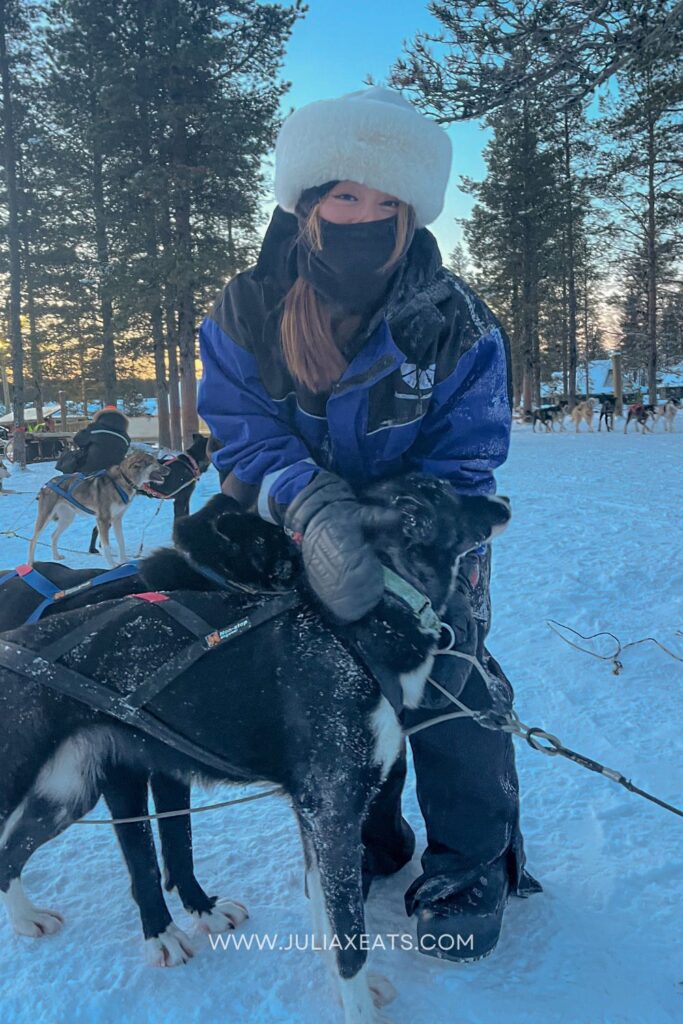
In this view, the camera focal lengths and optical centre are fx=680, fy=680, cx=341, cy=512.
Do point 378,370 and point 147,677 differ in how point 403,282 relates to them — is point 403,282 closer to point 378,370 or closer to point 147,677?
point 378,370

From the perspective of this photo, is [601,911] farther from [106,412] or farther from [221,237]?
[221,237]

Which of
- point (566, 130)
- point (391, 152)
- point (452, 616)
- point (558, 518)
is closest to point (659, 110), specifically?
point (558, 518)

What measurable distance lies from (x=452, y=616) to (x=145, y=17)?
16.9 meters

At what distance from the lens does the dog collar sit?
1497 mm

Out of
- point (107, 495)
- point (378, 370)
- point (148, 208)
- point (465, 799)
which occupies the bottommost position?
point (465, 799)

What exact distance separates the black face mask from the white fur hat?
104 millimetres

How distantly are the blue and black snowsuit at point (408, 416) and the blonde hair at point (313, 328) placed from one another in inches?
1.3

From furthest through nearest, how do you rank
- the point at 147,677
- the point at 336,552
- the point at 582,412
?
the point at 582,412 < the point at 147,677 < the point at 336,552

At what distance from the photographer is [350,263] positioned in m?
1.63

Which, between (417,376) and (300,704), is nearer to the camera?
(300,704)

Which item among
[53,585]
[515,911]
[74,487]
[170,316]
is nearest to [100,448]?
[74,487]

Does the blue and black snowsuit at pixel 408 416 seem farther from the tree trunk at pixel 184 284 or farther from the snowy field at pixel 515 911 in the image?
the tree trunk at pixel 184 284

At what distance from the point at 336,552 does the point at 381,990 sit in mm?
1044

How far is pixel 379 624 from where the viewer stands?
1.52 m
